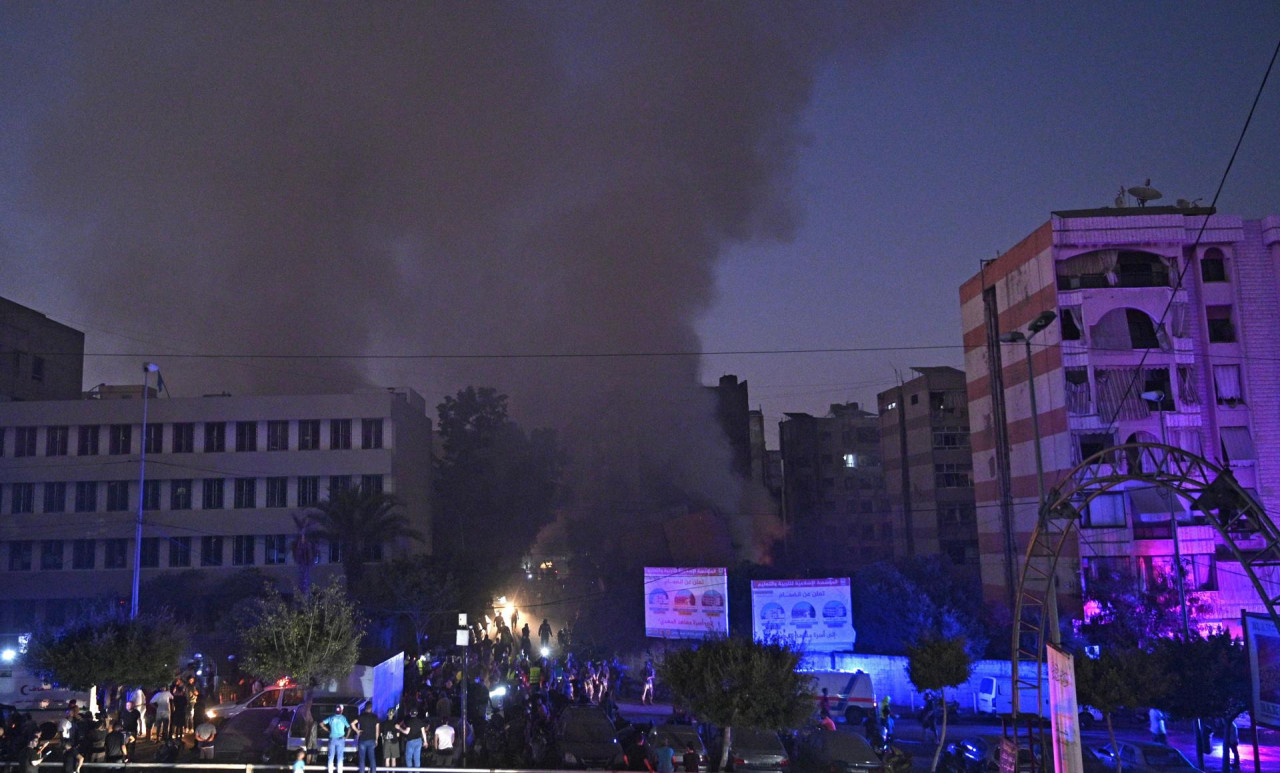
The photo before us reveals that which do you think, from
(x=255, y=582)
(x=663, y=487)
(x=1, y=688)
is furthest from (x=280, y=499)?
(x=663, y=487)

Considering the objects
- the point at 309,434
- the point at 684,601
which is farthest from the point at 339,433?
the point at 684,601

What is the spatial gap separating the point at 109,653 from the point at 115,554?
35.6 meters

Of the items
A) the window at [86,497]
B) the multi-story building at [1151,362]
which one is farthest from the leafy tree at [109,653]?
the multi-story building at [1151,362]

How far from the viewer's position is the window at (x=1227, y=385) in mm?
43656

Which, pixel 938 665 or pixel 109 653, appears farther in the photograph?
pixel 938 665

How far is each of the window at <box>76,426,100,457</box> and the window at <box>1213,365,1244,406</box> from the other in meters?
61.1

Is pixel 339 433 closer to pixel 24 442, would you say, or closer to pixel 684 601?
pixel 24 442

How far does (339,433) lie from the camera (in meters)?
52.2

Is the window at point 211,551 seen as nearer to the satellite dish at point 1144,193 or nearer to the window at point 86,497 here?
the window at point 86,497

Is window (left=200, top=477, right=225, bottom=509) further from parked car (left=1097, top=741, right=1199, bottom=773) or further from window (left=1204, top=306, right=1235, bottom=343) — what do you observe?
window (left=1204, top=306, right=1235, bottom=343)

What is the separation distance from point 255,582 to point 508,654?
17350 mm

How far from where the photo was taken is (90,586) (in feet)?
164

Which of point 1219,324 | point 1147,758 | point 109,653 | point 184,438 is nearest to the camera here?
point 109,653

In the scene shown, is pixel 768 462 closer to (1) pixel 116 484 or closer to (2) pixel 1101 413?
(2) pixel 1101 413
